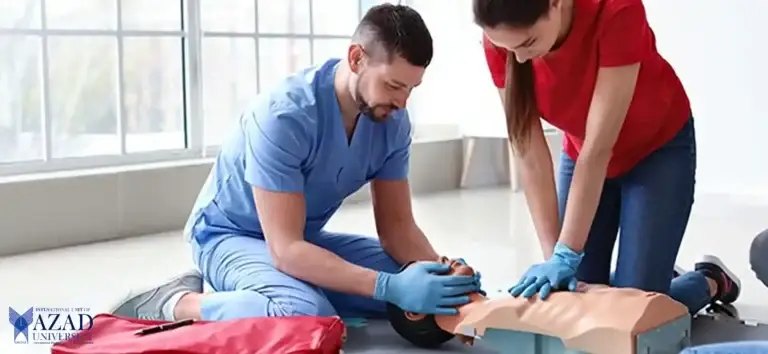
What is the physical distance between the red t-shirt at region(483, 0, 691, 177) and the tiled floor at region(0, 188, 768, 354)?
605 mm

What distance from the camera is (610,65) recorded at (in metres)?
1.71

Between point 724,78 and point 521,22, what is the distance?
235 centimetres

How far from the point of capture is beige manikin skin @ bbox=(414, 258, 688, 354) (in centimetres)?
153

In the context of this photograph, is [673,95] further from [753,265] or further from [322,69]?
[322,69]

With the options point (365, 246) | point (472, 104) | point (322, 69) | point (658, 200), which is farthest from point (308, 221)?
Answer: point (472, 104)

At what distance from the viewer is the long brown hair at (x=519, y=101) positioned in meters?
1.84

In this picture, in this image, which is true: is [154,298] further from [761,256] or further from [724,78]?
[724,78]

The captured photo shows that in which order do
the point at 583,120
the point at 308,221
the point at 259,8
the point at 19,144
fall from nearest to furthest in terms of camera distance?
the point at 583,120, the point at 308,221, the point at 19,144, the point at 259,8

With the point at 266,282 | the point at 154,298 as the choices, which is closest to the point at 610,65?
the point at 266,282

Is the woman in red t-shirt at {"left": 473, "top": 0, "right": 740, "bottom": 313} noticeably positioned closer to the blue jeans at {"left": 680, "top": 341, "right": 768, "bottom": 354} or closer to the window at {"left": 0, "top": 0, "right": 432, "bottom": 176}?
the blue jeans at {"left": 680, "top": 341, "right": 768, "bottom": 354}

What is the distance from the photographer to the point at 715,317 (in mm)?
2105

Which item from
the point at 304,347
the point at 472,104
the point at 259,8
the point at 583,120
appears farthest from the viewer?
the point at 472,104

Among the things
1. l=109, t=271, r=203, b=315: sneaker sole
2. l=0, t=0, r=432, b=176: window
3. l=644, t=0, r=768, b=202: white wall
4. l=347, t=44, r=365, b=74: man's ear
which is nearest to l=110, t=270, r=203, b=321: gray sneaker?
l=109, t=271, r=203, b=315: sneaker sole

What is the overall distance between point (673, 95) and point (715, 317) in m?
0.49
